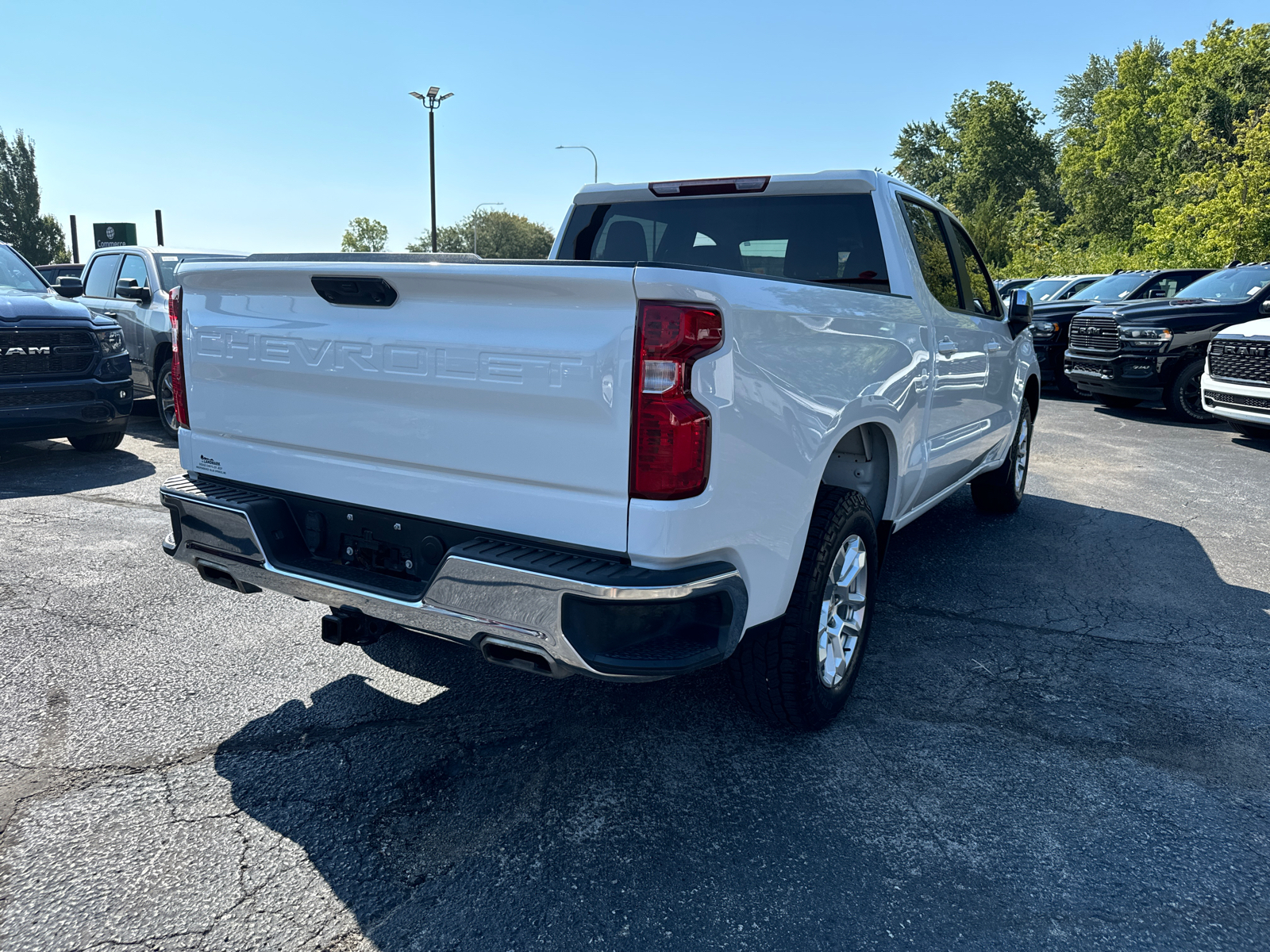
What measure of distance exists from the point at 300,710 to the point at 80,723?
733 mm

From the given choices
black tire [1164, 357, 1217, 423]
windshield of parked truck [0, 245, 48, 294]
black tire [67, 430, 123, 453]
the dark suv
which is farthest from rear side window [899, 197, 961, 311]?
the dark suv

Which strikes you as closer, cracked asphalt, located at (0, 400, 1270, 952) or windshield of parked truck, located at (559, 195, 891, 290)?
cracked asphalt, located at (0, 400, 1270, 952)

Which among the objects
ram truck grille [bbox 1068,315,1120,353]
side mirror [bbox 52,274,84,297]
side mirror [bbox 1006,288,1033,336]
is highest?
side mirror [bbox 1006,288,1033,336]

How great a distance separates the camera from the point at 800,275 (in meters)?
4.15

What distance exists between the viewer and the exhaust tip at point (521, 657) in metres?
2.41

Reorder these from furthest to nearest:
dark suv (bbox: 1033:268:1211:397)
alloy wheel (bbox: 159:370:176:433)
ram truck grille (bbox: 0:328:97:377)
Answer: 1. dark suv (bbox: 1033:268:1211:397)
2. alloy wheel (bbox: 159:370:176:433)
3. ram truck grille (bbox: 0:328:97:377)

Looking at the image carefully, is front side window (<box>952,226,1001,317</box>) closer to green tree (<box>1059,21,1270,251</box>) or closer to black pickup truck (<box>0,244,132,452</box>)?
black pickup truck (<box>0,244,132,452</box>)

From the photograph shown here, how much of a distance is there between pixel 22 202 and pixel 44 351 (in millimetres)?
68770

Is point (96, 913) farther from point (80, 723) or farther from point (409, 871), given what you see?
point (80, 723)

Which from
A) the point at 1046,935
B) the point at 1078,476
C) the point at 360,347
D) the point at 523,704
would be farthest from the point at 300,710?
the point at 1078,476

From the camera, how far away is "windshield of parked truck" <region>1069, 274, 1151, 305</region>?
14998 mm

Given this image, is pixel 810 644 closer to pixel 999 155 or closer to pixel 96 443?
pixel 96 443

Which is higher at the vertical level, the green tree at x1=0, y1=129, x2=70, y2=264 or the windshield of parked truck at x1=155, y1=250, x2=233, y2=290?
the green tree at x1=0, y1=129, x2=70, y2=264

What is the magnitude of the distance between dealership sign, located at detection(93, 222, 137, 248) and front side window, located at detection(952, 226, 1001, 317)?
4433 cm
